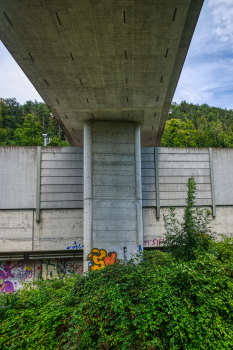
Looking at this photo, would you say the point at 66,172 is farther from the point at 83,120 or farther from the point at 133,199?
the point at 133,199

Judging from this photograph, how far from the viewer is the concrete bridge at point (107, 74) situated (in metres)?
7.00

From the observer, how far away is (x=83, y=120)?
13305mm

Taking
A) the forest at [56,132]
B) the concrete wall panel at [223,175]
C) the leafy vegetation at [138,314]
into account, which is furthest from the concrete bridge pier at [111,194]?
the forest at [56,132]

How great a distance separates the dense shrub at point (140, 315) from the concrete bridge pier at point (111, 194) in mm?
6235

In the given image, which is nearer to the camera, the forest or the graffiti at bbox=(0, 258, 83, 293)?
the graffiti at bbox=(0, 258, 83, 293)

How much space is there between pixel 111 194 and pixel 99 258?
3.14 meters

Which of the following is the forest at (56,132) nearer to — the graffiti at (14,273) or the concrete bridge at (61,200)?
the concrete bridge at (61,200)

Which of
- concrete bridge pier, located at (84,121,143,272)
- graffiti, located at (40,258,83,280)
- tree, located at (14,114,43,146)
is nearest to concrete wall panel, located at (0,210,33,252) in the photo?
graffiti, located at (40,258,83,280)

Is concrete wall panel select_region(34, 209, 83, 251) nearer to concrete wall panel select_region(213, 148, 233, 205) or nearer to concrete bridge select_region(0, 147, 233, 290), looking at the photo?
concrete bridge select_region(0, 147, 233, 290)

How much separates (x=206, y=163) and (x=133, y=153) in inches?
259

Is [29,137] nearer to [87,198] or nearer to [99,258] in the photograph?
[87,198]

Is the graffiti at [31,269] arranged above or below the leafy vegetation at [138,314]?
below

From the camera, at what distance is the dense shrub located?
4367mm

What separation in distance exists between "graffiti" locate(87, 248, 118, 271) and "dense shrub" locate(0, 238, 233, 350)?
6.09 metres
